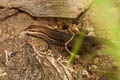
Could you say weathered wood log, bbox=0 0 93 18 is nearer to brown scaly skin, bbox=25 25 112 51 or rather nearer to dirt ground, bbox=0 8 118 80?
dirt ground, bbox=0 8 118 80

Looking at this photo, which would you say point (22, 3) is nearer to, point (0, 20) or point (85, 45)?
point (0, 20)

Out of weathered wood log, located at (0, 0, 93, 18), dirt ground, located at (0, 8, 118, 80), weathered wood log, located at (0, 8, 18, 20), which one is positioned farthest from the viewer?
weathered wood log, located at (0, 8, 18, 20)

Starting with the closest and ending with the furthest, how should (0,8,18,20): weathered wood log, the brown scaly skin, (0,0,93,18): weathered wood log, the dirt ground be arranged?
the dirt ground → the brown scaly skin → (0,0,93,18): weathered wood log → (0,8,18,20): weathered wood log

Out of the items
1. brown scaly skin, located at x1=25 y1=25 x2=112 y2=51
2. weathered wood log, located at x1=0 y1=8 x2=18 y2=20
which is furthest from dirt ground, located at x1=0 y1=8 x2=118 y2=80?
brown scaly skin, located at x1=25 y1=25 x2=112 y2=51

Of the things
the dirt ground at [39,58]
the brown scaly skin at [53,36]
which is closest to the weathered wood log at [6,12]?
the dirt ground at [39,58]

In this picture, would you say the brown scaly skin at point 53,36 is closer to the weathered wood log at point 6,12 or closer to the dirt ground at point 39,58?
the dirt ground at point 39,58

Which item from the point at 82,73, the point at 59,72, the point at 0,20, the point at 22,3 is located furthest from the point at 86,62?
the point at 0,20

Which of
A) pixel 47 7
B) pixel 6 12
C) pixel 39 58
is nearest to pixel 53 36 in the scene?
pixel 47 7
